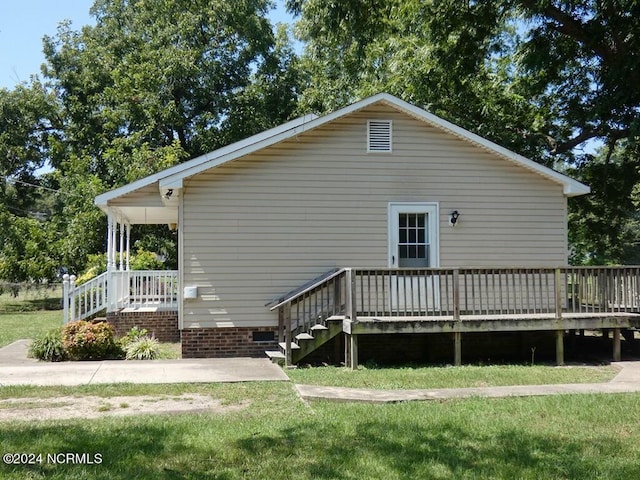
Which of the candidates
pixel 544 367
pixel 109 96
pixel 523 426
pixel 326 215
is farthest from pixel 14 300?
pixel 523 426

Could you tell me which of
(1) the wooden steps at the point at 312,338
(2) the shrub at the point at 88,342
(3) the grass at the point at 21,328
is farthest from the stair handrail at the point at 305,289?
(3) the grass at the point at 21,328

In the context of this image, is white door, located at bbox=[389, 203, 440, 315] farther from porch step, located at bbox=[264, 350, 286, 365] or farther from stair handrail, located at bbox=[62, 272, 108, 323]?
stair handrail, located at bbox=[62, 272, 108, 323]

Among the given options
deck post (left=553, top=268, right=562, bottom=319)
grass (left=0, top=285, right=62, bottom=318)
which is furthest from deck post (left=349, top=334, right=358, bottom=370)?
grass (left=0, top=285, right=62, bottom=318)

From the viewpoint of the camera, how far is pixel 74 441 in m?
5.54

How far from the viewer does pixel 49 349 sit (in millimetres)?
11070

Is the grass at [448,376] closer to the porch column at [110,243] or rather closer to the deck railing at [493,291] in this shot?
the deck railing at [493,291]

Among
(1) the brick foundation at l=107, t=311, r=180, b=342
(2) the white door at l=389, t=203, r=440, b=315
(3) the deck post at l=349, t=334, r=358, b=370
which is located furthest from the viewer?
(1) the brick foundation at l=107, t=311, r=180, b=342

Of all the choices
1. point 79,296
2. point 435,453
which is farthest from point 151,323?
point 435,453

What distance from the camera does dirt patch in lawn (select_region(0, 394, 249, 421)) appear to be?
22.1 ft

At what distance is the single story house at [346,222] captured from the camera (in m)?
11.4

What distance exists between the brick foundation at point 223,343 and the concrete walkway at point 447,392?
139 inches

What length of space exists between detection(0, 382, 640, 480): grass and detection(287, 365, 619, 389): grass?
1530 millimetres

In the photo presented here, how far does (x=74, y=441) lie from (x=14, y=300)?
31.6 m

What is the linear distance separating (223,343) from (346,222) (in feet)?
10.8
